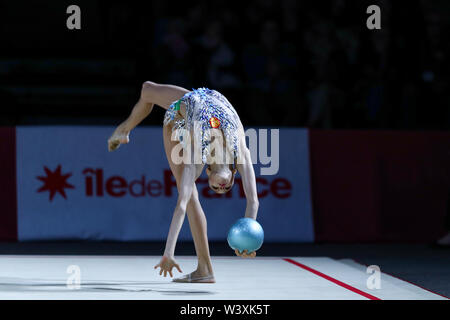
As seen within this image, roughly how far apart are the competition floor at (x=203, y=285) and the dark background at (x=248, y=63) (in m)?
3.55

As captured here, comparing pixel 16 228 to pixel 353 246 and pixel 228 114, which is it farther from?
pixel 228 114

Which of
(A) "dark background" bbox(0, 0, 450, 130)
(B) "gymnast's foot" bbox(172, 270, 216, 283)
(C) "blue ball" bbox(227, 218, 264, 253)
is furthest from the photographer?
(A) "dark background" bbox(0, 0, 450, 130)

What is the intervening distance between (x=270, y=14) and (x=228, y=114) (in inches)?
246

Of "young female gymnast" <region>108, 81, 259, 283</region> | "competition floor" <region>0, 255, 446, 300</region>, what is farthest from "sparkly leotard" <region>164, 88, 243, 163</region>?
"competition floor" <region>0, 255, 446, 300</region>

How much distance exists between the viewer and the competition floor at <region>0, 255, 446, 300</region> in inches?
189

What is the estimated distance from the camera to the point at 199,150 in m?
4.77

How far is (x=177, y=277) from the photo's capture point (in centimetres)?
569

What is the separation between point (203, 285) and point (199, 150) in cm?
101

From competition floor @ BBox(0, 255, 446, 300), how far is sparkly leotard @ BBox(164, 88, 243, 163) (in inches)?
36.1

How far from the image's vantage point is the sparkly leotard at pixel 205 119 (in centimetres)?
480

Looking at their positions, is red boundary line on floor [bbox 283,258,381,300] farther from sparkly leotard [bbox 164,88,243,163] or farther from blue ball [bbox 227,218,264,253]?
sparkly leotard [bbox 164,88,243,163]

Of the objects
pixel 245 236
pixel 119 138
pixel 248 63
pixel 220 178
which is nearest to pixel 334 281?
pixel 245 236
